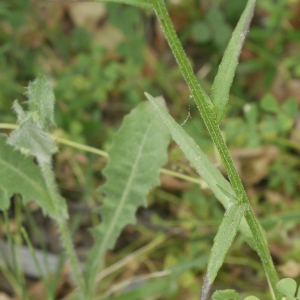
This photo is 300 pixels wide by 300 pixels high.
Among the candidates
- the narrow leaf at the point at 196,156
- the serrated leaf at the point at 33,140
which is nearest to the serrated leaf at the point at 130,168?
the serrated leaf at the point at 33,140

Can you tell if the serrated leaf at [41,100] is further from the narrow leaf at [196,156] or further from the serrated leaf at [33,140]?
the narrow leaf at [196,156]

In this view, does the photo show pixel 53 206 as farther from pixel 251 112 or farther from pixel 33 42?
pixel 33 42

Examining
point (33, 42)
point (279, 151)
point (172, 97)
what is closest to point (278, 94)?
point (279, 151)

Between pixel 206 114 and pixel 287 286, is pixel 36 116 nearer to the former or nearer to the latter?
pixel 206 114

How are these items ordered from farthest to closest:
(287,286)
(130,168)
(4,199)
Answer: (130,168)
(4,199)
(287,286)

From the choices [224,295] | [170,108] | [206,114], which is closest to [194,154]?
[206,114]
